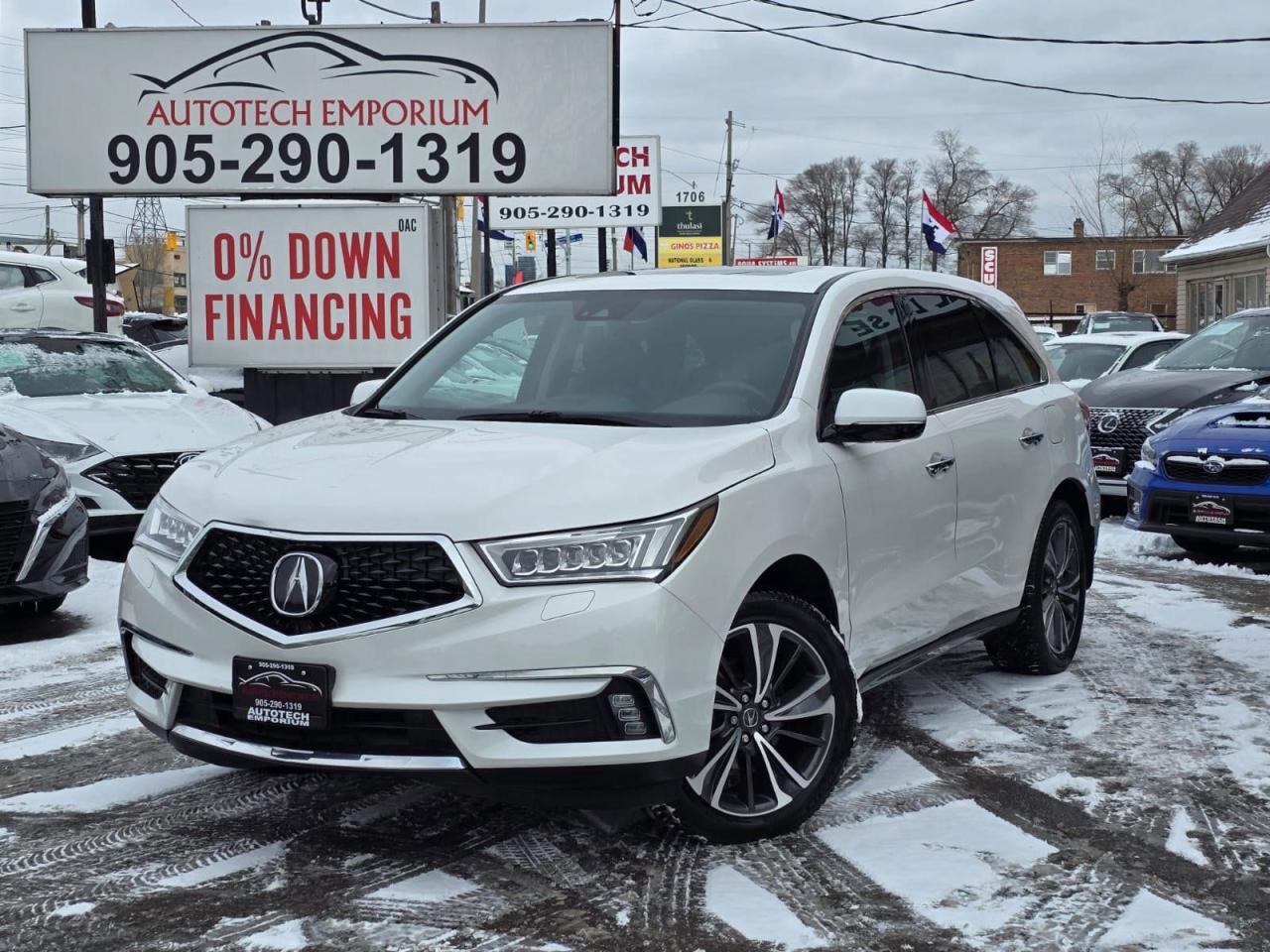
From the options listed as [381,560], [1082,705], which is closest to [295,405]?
Result: [1082,705]

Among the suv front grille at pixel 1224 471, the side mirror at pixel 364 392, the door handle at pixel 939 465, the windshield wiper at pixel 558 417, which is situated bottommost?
the suv front grille at pixel 1224 471

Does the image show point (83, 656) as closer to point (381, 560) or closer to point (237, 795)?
point (237, 795)

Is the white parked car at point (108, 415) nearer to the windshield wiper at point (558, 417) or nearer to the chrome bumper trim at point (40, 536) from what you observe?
the chrome bumper trim at point (40, 536)

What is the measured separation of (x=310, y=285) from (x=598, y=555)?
1168 cm

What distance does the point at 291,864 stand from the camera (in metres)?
4.14

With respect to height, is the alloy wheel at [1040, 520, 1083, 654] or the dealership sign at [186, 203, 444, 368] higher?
the dealership sign at [186, 203, 444, 368]

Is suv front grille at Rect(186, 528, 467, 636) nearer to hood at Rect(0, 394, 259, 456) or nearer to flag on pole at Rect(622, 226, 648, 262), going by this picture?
hood at Rect(0, 394, 259, 456)

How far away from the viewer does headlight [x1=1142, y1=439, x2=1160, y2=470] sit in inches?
396

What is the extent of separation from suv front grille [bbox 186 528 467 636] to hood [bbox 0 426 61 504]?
3.86 m

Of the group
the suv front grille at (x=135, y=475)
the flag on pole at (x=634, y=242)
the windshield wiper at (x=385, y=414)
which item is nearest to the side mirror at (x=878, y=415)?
the windshield wiper at (x=385, y=414)

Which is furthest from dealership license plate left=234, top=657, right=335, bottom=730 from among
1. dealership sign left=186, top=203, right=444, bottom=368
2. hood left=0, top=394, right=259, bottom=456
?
dealership sign left=186, top=203, right=444, bottom=368

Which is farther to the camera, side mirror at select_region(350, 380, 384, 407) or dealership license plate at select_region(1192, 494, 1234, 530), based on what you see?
dealership license plate at select_region(1192, 494, 1234, 530)

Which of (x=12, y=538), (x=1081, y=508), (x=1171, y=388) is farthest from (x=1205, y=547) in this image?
(x=12, y=538)

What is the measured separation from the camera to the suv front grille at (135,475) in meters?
9.62
